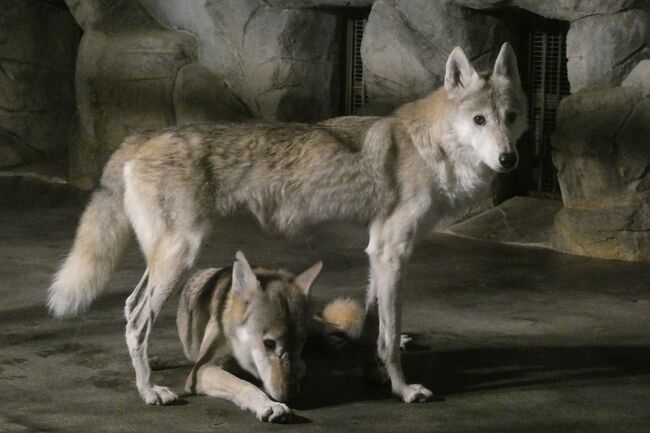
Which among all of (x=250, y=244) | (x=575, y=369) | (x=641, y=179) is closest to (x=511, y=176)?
(x=641, y=179)

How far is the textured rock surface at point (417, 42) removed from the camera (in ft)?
34.3

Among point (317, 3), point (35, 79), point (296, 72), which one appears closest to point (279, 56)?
point (296, 72)

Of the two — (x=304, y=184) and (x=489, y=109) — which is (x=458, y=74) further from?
(x=304, y=184)

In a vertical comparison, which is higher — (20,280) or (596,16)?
(596,16)

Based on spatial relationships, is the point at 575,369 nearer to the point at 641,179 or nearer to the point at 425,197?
the point at 425,197

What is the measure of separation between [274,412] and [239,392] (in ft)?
0.89

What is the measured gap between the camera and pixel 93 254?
599 cm

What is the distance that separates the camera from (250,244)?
32.3 feet

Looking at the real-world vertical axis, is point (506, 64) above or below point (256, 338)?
above

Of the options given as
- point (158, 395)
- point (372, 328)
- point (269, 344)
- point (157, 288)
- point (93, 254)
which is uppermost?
point (93, 254)

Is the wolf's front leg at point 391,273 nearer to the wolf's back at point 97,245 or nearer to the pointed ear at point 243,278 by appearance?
the pointed ear at point 243,278

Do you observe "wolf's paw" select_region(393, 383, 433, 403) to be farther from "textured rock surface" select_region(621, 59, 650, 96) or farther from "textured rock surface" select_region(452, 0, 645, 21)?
"textured rock surface" select_region(452, 0, 645, 21)

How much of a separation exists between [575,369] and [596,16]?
4.14m

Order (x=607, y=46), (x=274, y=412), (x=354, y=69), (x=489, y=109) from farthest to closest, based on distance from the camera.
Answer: (x=354, y=69)
(x=607, y=46)
(x=489, y=109)
(x=274, y=412)
